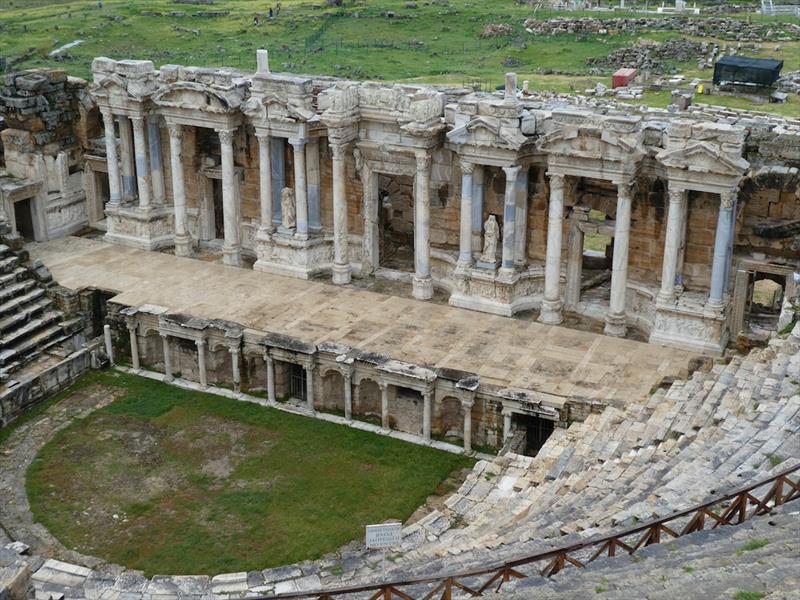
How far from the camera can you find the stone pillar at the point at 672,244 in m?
26.5

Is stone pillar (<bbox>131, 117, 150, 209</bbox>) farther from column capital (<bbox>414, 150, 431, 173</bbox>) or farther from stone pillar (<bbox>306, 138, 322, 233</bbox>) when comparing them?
column capital (<bbox>414, 150, 431, 173</bbox>)

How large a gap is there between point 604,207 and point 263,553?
13.0 m

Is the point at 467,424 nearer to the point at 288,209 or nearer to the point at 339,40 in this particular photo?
the point at 288,209

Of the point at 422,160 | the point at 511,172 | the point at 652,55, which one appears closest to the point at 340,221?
the point at 422,160

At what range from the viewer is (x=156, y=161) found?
34219mm

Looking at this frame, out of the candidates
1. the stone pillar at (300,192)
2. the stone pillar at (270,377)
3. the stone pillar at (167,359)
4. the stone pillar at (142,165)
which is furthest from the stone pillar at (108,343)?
the stone pillar at (300,192)

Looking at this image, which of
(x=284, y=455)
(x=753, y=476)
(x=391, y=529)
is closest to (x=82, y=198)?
(x=284, y=455)

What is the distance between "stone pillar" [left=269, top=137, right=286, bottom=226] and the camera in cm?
3200

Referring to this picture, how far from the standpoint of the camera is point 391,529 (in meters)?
19.2

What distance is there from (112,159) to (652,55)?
118ft

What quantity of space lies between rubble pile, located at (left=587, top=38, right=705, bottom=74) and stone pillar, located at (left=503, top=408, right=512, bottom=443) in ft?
125

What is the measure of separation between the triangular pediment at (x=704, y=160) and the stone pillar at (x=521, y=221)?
13.1ft

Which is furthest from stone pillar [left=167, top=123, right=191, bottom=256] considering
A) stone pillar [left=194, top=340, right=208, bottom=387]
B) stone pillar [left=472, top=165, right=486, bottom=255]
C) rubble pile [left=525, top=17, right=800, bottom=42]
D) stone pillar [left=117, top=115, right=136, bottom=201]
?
rubble pile [left=525, top=17, right=800, bottom=42]

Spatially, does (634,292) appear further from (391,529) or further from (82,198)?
(82,198)
